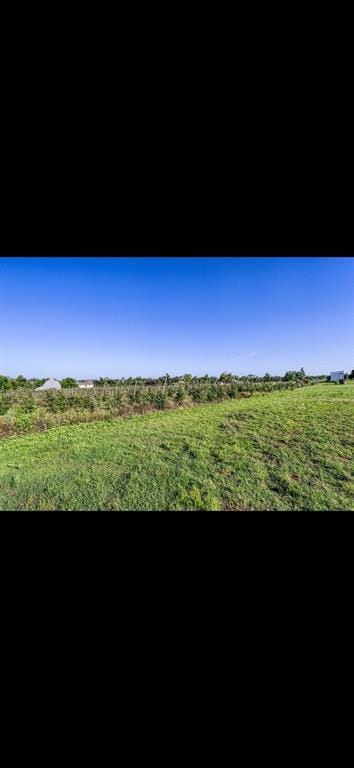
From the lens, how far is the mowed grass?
2404 mm

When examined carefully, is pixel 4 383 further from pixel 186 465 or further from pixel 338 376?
pixel 338 376

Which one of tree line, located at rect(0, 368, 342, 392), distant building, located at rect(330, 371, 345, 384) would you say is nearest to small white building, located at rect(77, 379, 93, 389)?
tree line, located at rect(0, 368, 342, 392)

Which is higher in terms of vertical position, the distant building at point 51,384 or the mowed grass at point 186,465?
the distant building at point 51,384

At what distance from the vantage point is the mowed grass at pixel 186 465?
7.89ft

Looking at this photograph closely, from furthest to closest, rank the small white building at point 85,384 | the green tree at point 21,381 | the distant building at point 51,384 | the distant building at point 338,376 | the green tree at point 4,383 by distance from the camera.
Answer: the distant building at point 338,376, the small white building at point 85,384, the distant building at point 51,384, the green tree at point 21,381, the green tree at point 4,383

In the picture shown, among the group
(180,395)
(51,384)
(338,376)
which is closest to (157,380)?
(180,395)

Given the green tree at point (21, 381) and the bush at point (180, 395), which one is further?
the bush at point (180, 395)

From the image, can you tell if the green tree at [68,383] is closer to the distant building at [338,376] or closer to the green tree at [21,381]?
the green tree at [21,381]

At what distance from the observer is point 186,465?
3146 mm

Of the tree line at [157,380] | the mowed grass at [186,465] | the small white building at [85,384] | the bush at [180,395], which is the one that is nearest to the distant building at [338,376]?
the tree line at [157,380]
